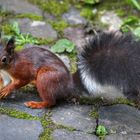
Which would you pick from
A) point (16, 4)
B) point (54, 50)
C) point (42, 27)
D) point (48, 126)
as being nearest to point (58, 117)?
point (48, 126)

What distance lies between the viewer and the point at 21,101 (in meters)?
4.01

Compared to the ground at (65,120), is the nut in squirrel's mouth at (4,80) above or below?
above

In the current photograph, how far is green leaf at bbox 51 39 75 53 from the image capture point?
479 cm

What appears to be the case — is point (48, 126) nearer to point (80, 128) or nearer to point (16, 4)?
point (80, 128)

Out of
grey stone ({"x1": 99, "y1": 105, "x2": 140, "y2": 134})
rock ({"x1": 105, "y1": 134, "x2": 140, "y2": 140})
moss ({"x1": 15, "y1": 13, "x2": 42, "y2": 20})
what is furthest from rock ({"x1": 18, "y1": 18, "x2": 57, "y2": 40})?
rock ({"x1": 105, "y1": 134, "x2": 140, "y2": 140})

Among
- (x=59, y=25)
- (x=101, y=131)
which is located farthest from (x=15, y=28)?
(x=101, y=131)

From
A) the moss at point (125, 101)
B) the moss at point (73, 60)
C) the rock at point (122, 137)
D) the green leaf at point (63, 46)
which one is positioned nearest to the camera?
the rock at point (122, 137)

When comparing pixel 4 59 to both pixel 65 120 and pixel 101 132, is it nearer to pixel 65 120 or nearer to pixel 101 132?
pixel 65 120

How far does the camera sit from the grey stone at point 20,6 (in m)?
5.35

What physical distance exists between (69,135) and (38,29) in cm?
175

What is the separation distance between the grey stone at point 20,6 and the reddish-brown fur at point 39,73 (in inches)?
59.3

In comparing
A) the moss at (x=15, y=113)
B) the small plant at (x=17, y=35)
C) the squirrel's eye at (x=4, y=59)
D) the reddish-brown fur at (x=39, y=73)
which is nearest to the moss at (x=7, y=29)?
the small plant at (x=17, y=35)

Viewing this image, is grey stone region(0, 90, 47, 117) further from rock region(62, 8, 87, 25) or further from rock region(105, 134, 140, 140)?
rock region(62, 8, 87, 25)

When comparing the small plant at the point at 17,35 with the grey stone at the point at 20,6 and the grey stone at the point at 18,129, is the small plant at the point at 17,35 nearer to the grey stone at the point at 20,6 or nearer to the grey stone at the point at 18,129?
the grey stone at the point at 20,6
